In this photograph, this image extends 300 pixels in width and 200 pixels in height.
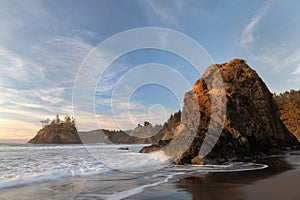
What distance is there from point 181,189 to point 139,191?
1.37m

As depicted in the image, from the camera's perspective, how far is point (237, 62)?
28844mm

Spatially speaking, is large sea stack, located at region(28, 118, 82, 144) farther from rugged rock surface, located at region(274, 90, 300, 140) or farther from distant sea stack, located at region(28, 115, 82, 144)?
rugged rock surface, located at region(274, 90, 300, 140)

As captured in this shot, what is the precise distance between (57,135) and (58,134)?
0.73 m

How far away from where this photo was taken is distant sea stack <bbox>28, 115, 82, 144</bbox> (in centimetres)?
11175

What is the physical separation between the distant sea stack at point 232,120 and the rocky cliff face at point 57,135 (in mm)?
93810

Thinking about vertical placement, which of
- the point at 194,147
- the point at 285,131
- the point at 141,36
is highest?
the point at 141,36

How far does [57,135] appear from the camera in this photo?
116 metres

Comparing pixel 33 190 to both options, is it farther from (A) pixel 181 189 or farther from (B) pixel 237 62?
(B) pixel 237 62

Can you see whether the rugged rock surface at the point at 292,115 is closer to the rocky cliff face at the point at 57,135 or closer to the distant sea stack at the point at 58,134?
the distant sea stack at the point at 58,134

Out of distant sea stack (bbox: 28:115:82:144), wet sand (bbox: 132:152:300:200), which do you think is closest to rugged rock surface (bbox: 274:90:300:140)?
wet sand (bbox: 132:152:300:200)

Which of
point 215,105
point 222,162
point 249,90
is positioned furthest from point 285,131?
point 222,162

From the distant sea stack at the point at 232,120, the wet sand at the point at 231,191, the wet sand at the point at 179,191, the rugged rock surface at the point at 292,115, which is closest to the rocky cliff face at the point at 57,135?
the rugged rock surface at the point at 292,115

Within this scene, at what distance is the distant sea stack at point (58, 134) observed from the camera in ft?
367

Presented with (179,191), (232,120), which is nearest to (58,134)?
(232,120)
